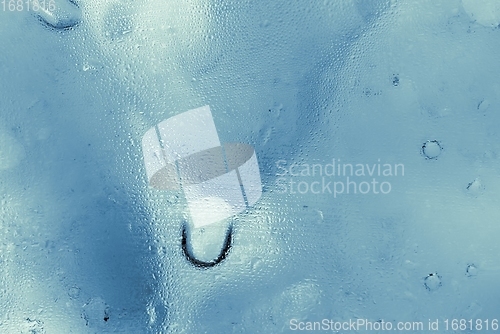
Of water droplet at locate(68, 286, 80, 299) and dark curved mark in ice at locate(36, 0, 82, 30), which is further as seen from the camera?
dark curved mark in ice at locate(36, 0, 82, 30)

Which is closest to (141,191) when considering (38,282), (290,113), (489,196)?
(38,282)

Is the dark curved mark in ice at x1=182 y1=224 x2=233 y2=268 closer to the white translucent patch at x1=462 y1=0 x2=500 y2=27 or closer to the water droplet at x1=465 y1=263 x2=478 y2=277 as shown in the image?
the water droplet at x1=465 y1=263 x2=478 y2=277

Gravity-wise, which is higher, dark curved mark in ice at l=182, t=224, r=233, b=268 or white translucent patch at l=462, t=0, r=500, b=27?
white translucent patch at l=462, t=0, r=500, b=27

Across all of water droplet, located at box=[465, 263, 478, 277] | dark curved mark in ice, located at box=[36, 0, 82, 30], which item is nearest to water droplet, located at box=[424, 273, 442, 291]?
water droplet, located at box=[465, 263, 478, 277]

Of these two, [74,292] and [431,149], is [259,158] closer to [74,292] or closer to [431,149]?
[431,149]

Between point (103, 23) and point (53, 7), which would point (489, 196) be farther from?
point (53, 7)
